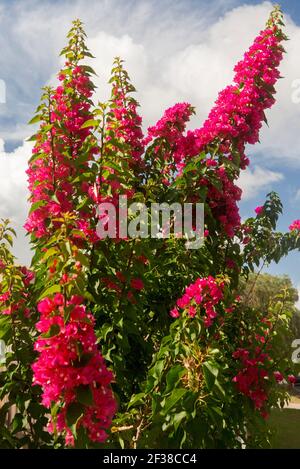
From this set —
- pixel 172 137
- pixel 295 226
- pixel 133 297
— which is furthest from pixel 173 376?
pixel 295 226

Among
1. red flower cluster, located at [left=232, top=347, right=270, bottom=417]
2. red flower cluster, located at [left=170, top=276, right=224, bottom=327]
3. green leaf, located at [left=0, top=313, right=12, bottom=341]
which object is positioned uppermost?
red flower cluster, located at [left=170, top=276, right=224, bottom=327]

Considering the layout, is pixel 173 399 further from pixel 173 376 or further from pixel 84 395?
pixel 84 395

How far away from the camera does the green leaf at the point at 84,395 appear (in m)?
1.86

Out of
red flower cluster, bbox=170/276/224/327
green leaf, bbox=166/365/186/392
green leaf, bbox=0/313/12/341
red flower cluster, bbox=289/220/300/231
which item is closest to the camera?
green leaf, bbox=166/365/186/392

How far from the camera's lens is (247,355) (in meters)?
3.18

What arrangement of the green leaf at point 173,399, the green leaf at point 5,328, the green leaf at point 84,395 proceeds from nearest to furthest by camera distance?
the green leaf at point 84,395 < the green leaf at point 173,399 < the green leaf at point 5,328

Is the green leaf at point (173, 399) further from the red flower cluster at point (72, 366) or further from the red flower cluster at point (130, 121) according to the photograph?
the red flower cluster at point (130, 121)

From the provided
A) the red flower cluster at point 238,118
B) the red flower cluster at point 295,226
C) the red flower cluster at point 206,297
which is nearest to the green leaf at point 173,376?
the red flower cluster at point 206,297

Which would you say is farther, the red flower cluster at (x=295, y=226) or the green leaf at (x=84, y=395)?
the red flower cluster at (x=295, y=226)

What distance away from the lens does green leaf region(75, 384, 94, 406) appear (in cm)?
186

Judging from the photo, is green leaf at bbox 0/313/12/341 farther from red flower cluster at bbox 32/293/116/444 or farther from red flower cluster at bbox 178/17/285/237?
red flower cluster at bbox 178/17/285/237

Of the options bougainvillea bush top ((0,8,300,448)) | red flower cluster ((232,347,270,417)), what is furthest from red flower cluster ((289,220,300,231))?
red flower cluster ((232,347,270,417))

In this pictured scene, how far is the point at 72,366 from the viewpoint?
6.22ft

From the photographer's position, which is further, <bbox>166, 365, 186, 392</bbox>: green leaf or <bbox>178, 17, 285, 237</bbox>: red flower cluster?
<bbox>178, 17, 285, 237</bbox>: red flower cluster
